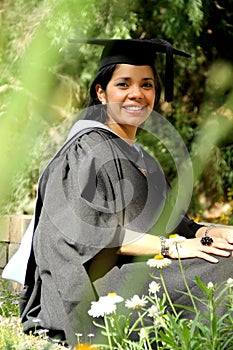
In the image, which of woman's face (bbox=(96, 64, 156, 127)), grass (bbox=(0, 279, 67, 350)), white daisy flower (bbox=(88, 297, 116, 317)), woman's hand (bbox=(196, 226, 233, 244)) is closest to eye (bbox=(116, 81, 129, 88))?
woman's face (bbox=(96, 64, 156, 127))

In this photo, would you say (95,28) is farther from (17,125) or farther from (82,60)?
(17,125)

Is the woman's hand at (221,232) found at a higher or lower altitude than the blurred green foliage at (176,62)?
lower

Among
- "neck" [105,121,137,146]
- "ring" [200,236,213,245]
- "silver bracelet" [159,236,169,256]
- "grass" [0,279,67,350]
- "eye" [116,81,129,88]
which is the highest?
"eye" [116,81,129,88]

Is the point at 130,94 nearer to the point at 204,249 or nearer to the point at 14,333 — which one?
the point at 204,249

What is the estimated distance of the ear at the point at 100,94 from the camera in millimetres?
2488

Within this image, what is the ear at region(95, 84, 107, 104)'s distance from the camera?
249 cm

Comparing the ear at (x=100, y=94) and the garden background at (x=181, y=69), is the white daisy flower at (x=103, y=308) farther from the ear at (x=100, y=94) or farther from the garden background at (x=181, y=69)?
the garden background at (x=181, y=69)

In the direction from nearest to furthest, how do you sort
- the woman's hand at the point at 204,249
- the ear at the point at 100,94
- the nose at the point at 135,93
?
the woman's hand at the point at 204,249, the nose at the point at 135,93, the ear at the point at 100,94

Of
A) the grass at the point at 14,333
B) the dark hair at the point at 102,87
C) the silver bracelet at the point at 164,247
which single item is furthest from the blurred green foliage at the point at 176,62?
the silver bracelet at the point at 164,247

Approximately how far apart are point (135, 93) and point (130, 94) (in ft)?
0.06

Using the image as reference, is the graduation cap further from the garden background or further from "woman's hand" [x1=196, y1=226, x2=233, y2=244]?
the garden background

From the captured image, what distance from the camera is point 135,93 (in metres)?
2.36

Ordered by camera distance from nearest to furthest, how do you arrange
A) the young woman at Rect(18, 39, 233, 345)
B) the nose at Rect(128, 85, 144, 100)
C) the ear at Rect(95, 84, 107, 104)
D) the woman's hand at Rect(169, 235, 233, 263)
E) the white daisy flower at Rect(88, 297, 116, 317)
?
the white daisy flower at Rect(88, 297, 116, 317) < the woman's hand at Rect(169, 235, 233, 263) < the young woman at Rect(18, 39, 233, 345) < the nose at Rect(128, 85, 144, 100) < the ear at Rect(95, 84, 107, 104)

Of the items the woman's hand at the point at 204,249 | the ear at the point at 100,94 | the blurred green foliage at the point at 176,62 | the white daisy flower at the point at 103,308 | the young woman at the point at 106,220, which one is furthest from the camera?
the blurred green foliage at the point at 176,62
